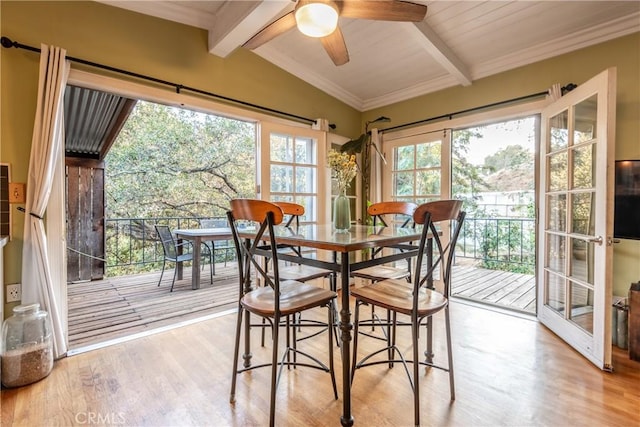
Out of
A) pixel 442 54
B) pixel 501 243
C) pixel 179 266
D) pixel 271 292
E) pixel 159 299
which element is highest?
pixel 442 54

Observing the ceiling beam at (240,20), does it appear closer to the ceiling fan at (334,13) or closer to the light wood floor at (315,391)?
the ceiling fan at (334,13)

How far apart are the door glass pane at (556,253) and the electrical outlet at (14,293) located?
389 centimetres

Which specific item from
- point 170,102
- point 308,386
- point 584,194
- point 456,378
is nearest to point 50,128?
point 170,102

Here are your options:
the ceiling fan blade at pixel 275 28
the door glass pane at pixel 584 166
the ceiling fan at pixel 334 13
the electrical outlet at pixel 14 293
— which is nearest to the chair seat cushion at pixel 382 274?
the door glass pane at pixel 584 166

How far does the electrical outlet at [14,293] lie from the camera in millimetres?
1899

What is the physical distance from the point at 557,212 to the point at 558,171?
1.10ft

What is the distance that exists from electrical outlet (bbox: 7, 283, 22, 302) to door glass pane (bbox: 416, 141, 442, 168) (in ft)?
12.1

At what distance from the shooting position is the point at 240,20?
7.50 feet

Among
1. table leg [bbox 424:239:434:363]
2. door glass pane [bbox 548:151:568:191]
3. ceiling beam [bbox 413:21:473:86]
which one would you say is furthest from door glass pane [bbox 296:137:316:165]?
door glass pane [bbox 548:151:568:191]

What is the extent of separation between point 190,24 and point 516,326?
12.5ft

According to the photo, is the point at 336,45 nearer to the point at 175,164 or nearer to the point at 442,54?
the point at 442,54

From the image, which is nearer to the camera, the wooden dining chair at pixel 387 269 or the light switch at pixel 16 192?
the light switch at pixel 16 192

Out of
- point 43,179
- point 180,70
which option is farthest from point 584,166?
point 43,179

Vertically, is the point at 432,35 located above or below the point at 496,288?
above
